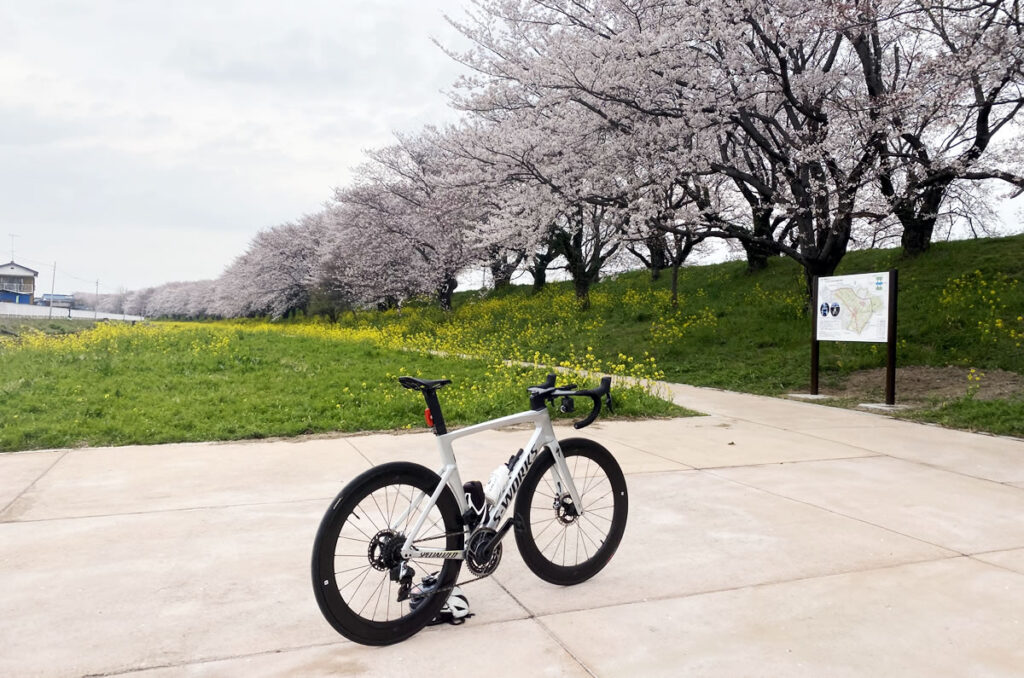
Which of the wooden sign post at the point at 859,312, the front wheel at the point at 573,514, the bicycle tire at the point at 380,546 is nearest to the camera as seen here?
the bicycle tire at the point at 380,546

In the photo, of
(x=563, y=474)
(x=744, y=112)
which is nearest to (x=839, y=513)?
(x=563, y=474)

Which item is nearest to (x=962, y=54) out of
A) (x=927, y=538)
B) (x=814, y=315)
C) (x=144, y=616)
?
(x=814, y=315)

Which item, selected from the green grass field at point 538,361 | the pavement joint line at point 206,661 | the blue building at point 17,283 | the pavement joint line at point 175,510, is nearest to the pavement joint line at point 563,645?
the pavement joint line at point 206,661

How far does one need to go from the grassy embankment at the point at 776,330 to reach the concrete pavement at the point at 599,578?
15.5 feet

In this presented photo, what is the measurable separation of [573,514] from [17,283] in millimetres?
142129

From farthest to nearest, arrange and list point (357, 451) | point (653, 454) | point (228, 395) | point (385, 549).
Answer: point (228, 395)
point (357, 451)
point (653, 454)
point (385, 549)

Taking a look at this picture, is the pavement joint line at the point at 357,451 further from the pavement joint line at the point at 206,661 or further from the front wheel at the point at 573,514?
the pavement joint line at the point at 206,661

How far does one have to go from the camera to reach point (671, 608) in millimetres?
3479

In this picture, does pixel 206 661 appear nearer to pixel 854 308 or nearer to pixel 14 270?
pixel 854 308

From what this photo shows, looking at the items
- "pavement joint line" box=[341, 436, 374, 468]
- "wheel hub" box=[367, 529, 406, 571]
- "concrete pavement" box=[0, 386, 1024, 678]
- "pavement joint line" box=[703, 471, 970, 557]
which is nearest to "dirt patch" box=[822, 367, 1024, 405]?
"concrete pavement" box=[0, 386, 1024, 678]

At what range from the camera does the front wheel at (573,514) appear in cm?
364

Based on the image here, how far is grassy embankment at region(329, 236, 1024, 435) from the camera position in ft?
42.2

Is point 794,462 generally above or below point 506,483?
below

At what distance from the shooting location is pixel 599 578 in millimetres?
3914
